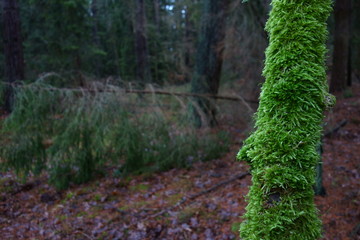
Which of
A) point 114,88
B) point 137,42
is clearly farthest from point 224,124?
point 137,42

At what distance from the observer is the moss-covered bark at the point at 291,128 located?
1.53 metres

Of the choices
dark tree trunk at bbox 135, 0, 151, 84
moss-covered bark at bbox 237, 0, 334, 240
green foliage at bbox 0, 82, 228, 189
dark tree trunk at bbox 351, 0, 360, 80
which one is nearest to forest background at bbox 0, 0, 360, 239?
green foliage at bbox 0, 82, 228, 189

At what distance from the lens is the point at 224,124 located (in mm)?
8453

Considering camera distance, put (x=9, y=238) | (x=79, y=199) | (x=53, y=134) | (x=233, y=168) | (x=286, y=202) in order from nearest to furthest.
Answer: (x=286, y=202)
(x=9, y=238)
(x=79, y=199)
(x=53, y=134)
(x=233, y=168)

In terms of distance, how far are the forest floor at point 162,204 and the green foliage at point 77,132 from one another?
0.59 meters

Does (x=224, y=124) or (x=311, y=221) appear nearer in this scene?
(x=311, y=221)

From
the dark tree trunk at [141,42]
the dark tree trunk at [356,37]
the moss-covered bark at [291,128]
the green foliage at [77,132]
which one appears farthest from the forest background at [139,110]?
the dark tree trunk at [141,42]

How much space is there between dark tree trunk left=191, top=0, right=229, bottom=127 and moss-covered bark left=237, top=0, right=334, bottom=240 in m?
7.02

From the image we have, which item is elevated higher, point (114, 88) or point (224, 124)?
point (114, 88)

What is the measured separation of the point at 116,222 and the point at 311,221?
13.4 ft

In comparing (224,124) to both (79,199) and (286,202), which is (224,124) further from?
(286,202)

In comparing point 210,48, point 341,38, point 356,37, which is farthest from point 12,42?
point 356,37

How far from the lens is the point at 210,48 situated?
941 cm

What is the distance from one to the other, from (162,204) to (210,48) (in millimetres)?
5616
